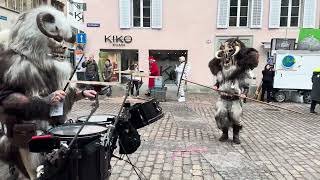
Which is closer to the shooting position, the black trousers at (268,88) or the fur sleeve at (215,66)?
the fur sleeve at (215,66)

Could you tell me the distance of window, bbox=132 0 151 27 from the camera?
1617 centimetres

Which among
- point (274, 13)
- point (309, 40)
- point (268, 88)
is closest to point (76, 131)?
point (268, 88)

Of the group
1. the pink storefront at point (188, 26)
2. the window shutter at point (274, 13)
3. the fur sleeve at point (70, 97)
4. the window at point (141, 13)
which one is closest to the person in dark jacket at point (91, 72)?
the pink storefront at point (188, 26)

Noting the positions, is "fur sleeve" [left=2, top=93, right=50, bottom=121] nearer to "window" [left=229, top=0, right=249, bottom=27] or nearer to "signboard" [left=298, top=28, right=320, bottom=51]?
"signboard" [left=298, top=28, right=320, bottom=51]

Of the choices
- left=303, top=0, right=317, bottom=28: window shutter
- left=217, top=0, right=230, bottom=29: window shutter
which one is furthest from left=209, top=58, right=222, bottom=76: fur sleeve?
left=303, top=0, right=317, bottom=28: window shutter

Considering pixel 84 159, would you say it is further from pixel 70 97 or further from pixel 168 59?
pixel 168 59

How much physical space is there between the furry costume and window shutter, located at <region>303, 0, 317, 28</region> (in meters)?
14.5

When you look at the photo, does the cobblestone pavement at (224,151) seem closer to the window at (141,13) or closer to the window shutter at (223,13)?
the window shutter at (223,13)

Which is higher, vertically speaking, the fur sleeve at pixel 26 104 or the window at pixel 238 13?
the window at pixel 238 13

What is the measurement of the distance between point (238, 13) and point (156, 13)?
3.77 metres

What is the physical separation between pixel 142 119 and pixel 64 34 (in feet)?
3.36

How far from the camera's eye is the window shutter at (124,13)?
52.3ft

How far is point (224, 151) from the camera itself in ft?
18.5

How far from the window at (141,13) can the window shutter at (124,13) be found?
1.05ft
